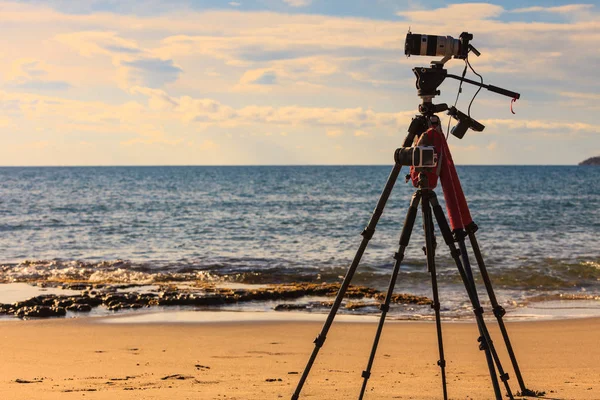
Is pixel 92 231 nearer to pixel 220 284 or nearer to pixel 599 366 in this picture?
pixel 220 284

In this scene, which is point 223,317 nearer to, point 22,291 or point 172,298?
point 172,298

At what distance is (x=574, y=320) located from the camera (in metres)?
11.0

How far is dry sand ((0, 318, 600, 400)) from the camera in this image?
6.25 metres

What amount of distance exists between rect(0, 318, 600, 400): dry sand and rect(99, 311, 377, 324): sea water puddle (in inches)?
16.7

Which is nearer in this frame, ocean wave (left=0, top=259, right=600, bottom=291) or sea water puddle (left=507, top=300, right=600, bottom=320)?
sea water puddle (left=507, top=300, right=600, bottom=320)

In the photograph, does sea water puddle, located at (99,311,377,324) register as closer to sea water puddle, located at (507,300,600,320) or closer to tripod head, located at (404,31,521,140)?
sea water puddle, located at (507,300,600,320)

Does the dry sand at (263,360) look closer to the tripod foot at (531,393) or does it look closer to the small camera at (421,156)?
the tripod foot at (531,393)

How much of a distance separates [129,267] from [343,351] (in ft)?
37.6

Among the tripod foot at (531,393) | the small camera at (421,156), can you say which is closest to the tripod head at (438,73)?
the small camera at (421,156)

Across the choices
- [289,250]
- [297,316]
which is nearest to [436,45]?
[297,316]

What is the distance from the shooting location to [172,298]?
1324 centimetres

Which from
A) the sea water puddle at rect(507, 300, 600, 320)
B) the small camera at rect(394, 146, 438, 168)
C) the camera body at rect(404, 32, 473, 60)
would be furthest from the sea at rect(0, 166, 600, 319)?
the small camera at rect(394, 146, 438, 168)

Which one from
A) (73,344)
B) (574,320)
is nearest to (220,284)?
(73,344)

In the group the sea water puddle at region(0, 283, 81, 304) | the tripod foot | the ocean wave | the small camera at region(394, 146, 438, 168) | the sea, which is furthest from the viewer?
the ocean wave
